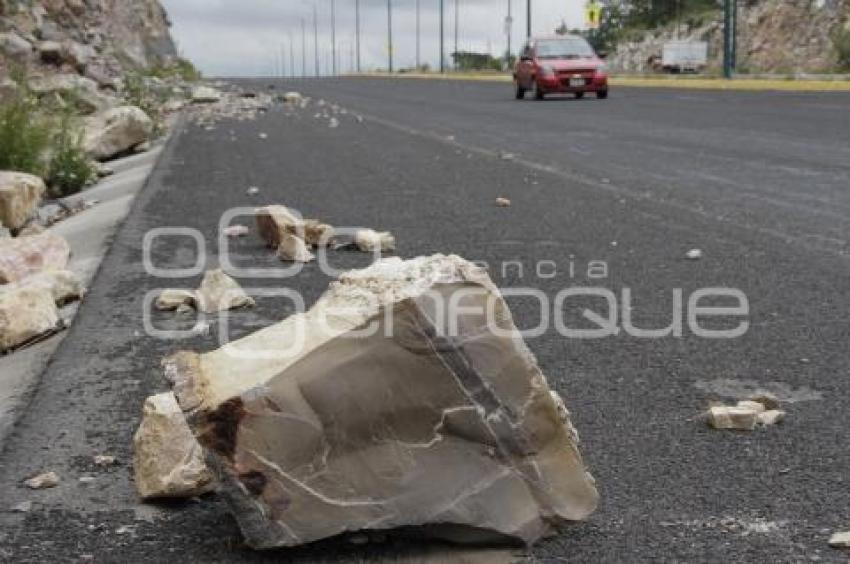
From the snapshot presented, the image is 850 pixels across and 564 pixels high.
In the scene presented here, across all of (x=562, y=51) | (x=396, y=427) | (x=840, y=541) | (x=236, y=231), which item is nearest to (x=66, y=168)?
(x=236, y=231)

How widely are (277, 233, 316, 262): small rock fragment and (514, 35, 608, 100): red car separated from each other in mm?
21715

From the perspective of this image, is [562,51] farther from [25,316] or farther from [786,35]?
[25,316]

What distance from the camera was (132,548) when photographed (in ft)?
8.93

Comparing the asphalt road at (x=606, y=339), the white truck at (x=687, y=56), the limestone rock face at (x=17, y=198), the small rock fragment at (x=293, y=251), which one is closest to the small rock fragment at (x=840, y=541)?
the asphalt road at (x=606, y=339)

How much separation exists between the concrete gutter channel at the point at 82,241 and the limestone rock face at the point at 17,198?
23 centimetres

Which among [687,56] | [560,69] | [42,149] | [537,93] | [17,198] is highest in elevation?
[687,56]

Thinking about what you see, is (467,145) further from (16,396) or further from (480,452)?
(480,452)

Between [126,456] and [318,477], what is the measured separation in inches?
39.4

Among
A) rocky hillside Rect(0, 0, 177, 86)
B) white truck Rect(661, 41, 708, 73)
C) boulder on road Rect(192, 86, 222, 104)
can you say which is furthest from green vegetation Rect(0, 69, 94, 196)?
white truck Rect(661, 41, 708, 73)

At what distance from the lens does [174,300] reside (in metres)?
5.23

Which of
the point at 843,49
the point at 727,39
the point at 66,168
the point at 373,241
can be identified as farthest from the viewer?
the point at 843,49

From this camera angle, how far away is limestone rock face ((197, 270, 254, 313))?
5223mm

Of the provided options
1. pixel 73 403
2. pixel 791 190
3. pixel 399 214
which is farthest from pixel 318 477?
pixel 791 190

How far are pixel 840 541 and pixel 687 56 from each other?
160 ft
